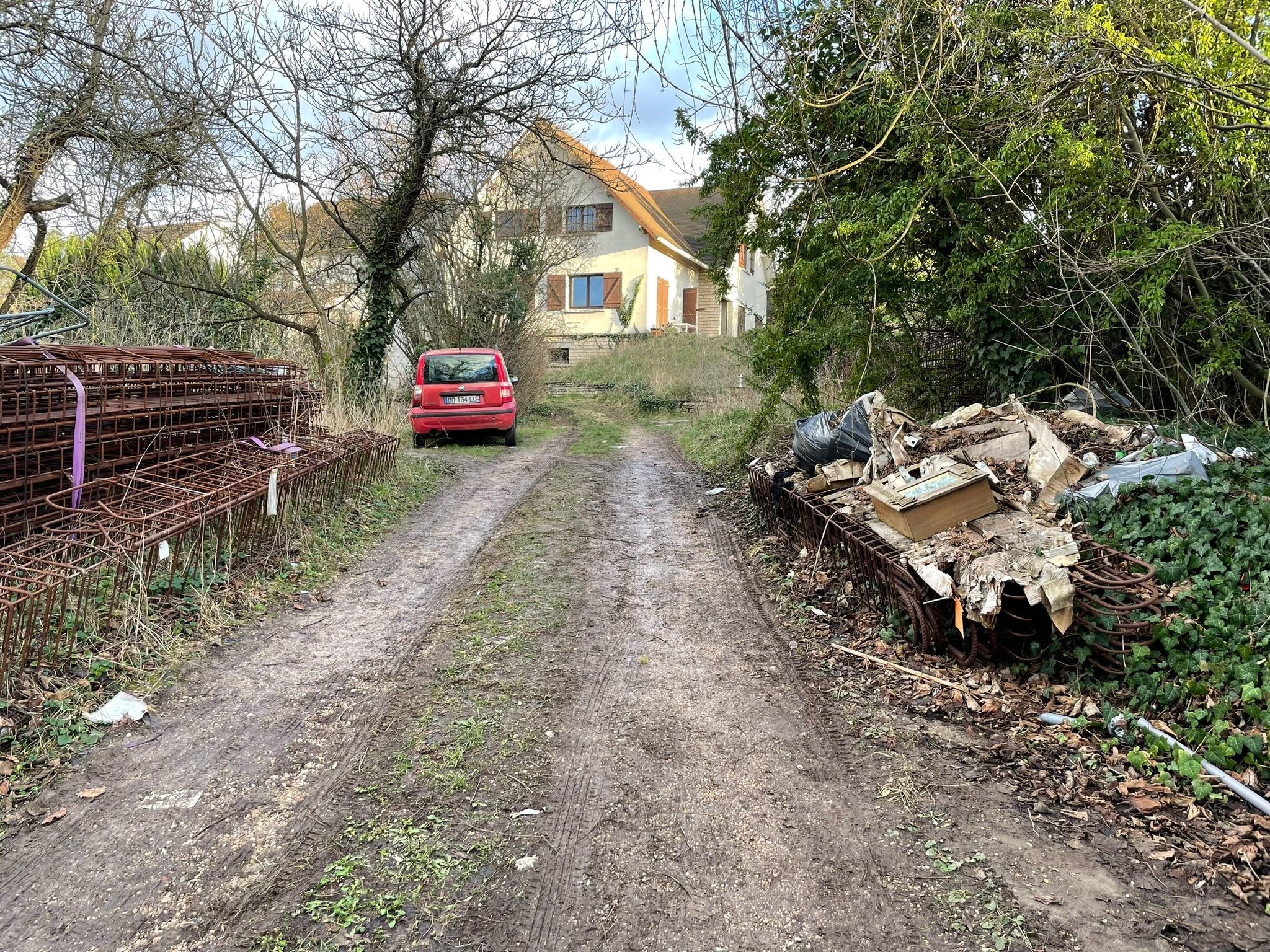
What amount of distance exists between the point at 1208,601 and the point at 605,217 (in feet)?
100

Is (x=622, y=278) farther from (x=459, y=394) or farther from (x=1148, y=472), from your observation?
(x=1148, y=472)

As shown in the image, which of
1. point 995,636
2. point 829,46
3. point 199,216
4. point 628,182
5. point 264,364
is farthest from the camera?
point 628,182

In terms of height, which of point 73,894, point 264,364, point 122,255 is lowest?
point 73,894

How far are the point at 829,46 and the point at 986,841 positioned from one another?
7302mm

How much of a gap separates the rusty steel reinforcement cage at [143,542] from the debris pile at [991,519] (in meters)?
4.40

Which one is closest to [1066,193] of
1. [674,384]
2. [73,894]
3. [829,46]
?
[829,46]

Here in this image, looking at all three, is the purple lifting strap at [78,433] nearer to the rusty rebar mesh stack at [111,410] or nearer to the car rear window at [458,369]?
the rusty rebar mesh stack at [111,410]

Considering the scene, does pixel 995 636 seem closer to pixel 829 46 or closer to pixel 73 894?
pixel 73 894

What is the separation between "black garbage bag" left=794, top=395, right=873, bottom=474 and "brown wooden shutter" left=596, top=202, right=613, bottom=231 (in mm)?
26221

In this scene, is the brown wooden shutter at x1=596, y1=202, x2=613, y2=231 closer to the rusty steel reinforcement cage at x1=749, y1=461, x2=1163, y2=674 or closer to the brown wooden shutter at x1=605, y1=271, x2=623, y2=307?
the brown wooden shutter at x1=605, y1=271, x2=623, y2=307

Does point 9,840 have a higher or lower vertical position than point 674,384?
lower

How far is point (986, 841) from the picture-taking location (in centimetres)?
304

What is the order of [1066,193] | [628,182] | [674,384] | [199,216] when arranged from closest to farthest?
[1066,193] < [199,216] < [628,182] < [674,384]

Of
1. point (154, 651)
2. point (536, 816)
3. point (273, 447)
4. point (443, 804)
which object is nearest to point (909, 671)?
point (536, 816)
